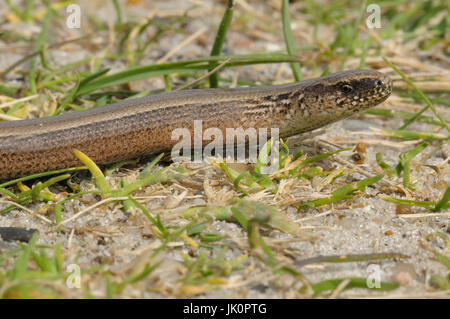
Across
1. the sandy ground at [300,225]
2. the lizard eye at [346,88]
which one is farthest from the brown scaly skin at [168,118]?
the sandy ground at [300,225]

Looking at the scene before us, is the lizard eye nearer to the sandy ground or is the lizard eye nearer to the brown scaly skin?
the brown scaly skin

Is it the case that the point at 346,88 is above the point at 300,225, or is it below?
above

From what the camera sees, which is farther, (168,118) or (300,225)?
(168,118)

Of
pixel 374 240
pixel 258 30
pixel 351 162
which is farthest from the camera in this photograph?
pixel 258 30

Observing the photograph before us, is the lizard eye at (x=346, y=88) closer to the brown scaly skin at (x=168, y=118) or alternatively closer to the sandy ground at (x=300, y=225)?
the brown scaly skin at (x=168, y=118)

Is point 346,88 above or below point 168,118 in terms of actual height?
above

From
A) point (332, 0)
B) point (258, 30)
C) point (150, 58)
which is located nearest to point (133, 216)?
point (150, 58)

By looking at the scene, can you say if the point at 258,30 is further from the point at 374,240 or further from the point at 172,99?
the point at 374,240

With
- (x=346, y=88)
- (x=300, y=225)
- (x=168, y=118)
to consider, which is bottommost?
(x=300, y=225)
